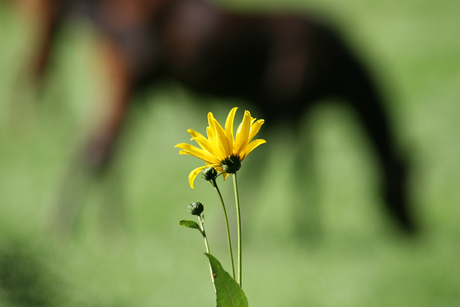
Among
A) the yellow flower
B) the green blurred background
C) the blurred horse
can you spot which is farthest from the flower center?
the blurred horse

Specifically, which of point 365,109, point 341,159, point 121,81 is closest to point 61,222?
point 121,81

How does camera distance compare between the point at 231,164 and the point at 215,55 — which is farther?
the point at 215,55

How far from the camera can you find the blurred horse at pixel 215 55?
3.96ft

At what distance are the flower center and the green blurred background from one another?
0.29 m

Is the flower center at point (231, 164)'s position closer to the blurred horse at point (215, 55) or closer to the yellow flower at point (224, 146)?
the yellow flower at point (224, 146)

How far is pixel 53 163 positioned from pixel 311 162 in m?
1.09

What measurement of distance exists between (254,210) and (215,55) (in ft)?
1.74

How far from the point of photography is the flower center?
238 millimetres

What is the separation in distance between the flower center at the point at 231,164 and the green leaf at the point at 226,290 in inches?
1.9

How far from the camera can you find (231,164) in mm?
240

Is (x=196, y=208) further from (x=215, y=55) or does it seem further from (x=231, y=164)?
(x=215, y=55)

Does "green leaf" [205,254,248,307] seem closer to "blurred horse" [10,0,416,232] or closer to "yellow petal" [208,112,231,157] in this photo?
"yellow petal" [208,112,231,157]

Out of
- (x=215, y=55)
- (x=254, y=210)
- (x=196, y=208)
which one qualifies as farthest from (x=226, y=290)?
(x=254, y=210)

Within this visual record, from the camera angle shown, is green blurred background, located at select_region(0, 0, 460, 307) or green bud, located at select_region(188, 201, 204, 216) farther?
green blurred background, located at select_region(0, 0, 460, 307)
